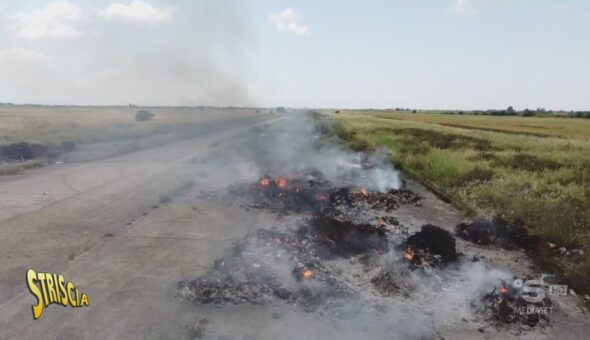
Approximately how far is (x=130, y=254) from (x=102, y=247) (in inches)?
34.0

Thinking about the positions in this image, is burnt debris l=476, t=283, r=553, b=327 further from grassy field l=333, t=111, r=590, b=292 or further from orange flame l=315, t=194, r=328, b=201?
orange flame l=315, t=194, r=328, b=201

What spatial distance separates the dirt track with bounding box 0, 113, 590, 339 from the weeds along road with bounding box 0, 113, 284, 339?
2 cm

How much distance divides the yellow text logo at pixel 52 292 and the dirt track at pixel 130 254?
0.13 metres

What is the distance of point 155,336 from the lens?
18.1 feet

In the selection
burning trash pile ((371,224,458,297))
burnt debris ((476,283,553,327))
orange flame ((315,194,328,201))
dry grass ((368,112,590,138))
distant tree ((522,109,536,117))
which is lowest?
burnt debris ((476,283,553,327))

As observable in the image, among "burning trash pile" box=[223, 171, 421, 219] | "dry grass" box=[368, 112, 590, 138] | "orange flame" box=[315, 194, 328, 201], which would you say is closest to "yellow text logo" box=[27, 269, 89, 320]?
"burning trash pile" box=[223, 171, 421, 219]

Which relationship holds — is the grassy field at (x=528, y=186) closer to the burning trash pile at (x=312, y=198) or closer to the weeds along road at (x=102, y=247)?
the burning trash pile at (x=312, y=198)

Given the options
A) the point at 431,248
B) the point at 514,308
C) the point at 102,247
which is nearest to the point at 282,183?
the point at 431,248

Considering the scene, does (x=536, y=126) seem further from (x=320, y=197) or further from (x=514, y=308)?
(x=514, y=308)

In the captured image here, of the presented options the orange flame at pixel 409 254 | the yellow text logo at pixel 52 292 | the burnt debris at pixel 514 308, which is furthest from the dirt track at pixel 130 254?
the orange flame at pixel 409 254

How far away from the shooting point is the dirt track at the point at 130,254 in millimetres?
5859

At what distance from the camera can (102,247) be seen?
356 inches

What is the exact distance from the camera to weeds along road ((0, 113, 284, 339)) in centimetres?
589

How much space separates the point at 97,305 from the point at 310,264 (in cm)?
379
